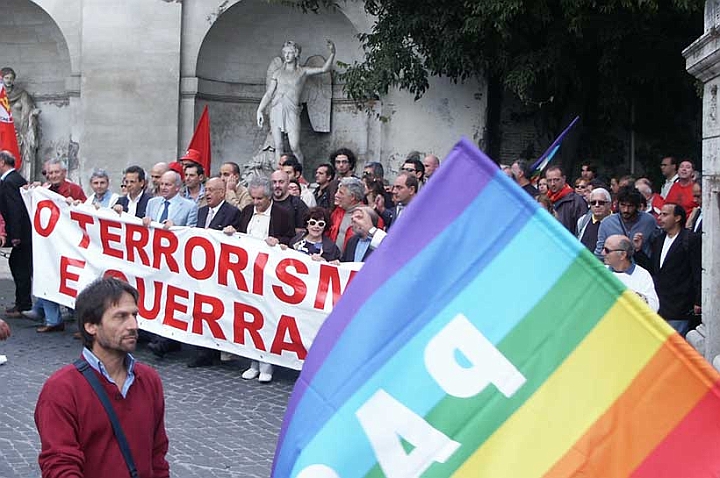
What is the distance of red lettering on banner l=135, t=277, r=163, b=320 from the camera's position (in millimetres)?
9867

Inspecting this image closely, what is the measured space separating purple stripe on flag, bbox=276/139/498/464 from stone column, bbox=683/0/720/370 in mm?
5204

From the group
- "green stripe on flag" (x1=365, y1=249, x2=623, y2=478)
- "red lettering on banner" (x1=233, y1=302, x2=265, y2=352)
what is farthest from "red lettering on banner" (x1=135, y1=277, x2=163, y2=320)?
"green stripe on flag" (x1=365, y1=249, x2=623, y2=478)

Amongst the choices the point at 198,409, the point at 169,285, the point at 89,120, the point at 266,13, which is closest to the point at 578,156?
the point at 266,13

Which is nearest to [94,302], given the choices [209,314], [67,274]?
[209,314]

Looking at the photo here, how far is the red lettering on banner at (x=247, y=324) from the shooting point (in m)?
9.20

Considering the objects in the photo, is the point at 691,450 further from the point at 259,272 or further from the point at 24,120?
the point at 24,120

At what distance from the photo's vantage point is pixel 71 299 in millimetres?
10547

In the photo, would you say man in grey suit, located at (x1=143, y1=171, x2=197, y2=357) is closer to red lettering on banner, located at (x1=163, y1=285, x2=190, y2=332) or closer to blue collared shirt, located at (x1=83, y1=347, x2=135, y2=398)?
red lettering on banner, located at (x1=163, y1=285, x2=190, y2=332)

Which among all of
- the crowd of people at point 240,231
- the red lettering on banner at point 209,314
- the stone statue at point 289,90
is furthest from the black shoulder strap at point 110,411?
the stone statue at point 289,90

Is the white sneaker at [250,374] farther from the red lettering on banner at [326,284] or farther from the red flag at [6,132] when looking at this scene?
the red flag at [6,132]

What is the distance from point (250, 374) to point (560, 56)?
26.9ft

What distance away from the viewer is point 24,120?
2027 cm

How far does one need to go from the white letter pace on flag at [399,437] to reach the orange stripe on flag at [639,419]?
0.29 meters

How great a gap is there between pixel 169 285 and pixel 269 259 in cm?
117
